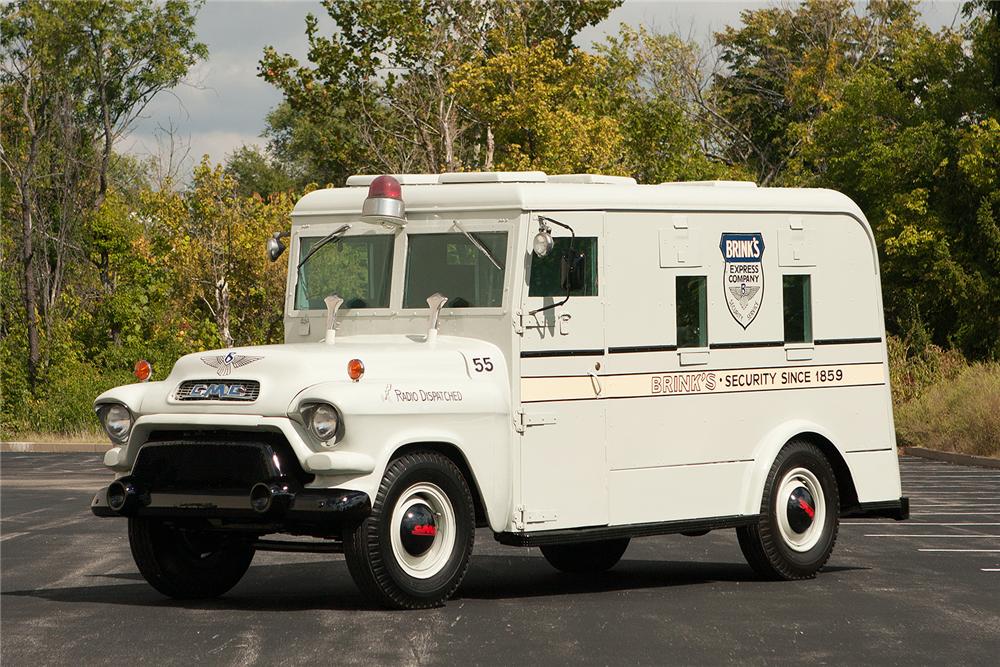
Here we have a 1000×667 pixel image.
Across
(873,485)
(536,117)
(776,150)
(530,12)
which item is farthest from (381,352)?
(776,150)

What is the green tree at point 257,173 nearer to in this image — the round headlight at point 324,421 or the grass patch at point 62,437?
the grass patch at point 62,437

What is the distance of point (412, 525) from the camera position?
10648 millimetres

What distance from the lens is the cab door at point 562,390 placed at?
1145cm

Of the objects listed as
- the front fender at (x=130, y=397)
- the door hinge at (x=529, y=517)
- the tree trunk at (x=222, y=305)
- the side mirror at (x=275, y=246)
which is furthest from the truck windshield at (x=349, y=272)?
the tree trunk at (x=222, y=305)

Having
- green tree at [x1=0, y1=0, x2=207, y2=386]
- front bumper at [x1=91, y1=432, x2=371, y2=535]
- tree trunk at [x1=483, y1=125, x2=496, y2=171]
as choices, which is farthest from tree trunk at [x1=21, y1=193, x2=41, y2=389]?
front bumper at [x1=91, y1=432, x2=371, y2=535]

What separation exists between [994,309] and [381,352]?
100 feet

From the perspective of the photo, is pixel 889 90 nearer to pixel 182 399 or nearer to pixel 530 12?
pixel 530 12

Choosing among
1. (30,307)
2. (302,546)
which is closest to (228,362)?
(302,546)

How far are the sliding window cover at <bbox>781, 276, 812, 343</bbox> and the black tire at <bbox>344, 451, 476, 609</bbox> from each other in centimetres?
340

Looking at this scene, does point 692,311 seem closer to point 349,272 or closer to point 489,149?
point 349,272

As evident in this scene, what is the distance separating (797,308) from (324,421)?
179 inches

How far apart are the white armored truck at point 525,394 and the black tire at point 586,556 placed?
0.08 ft

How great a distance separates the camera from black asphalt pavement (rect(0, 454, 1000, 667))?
911 centimetres

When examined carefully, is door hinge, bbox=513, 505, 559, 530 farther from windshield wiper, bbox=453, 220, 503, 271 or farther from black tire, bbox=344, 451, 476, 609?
windshield wiper, bbox=453, 220, 503, 271
